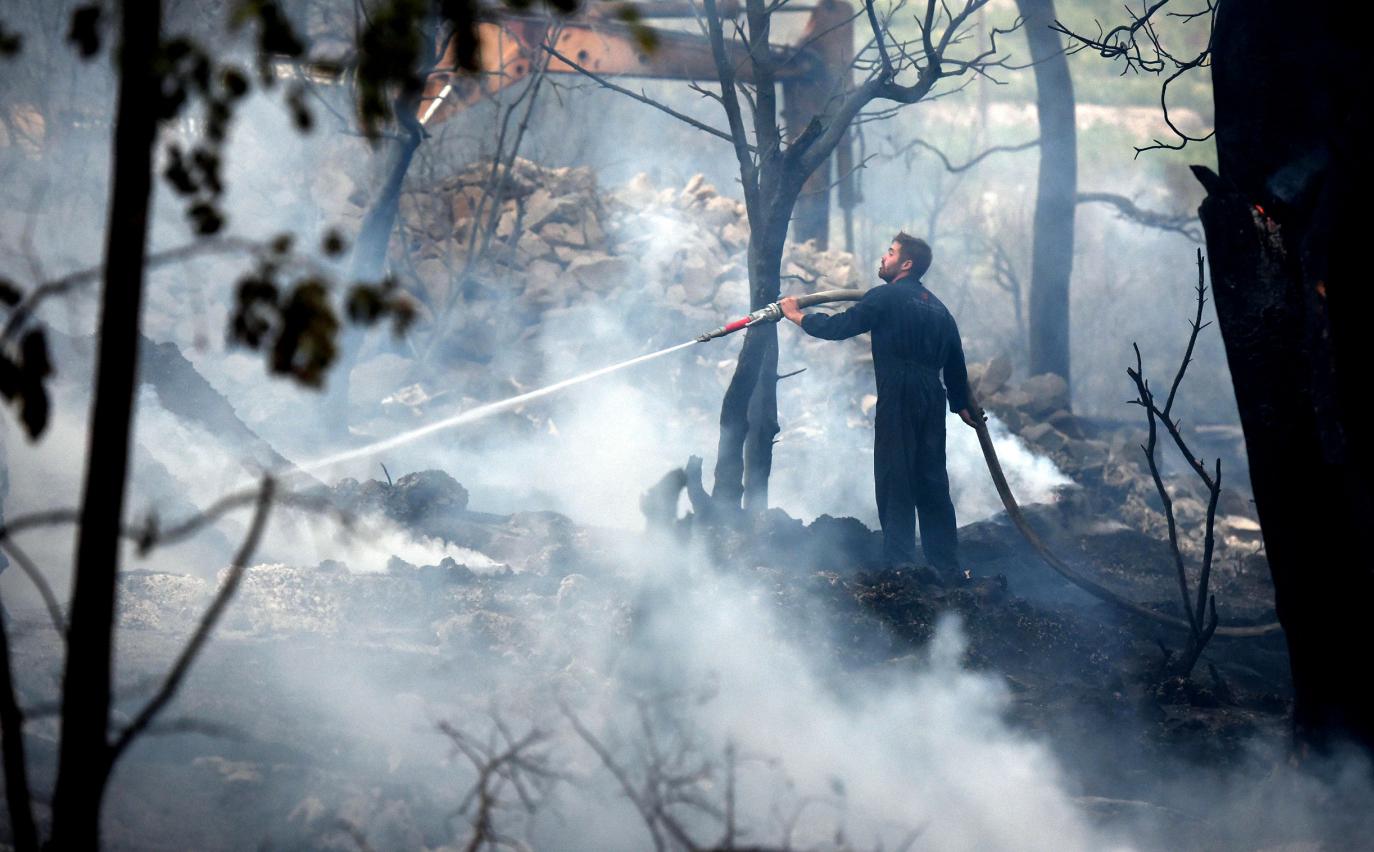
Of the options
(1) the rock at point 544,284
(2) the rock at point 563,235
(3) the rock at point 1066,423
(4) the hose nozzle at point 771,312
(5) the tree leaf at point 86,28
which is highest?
(2) the rock at point 563,235

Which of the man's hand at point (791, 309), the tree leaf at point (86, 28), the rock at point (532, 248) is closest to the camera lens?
the tree leaf at point (86, 28)

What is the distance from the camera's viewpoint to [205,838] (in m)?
3.68

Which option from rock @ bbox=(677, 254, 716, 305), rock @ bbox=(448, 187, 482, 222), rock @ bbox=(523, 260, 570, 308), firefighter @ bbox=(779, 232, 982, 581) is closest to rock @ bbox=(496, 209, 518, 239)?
rock @ bbox=(448, 187, 482, 222)

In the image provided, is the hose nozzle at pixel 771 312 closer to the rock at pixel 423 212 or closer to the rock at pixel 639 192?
the rock at pixel 423 212

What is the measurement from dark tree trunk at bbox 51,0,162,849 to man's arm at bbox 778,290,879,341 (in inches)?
201

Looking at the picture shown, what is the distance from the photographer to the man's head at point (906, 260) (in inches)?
290

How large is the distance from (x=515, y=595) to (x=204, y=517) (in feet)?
14.3

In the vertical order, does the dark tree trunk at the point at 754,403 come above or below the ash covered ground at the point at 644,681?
above

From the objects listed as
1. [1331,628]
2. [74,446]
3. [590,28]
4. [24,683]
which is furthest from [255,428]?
[1331,628]

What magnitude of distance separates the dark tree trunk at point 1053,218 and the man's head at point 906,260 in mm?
6748

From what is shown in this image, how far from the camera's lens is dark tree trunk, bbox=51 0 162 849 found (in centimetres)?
198

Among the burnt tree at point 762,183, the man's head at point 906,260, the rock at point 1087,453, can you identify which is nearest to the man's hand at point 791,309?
the burnt tree at point 762,183

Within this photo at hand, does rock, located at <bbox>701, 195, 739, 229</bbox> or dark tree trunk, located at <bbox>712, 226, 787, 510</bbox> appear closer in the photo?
dark tree trunk, located at <bbox>712, 226, 787, 510</bbox>

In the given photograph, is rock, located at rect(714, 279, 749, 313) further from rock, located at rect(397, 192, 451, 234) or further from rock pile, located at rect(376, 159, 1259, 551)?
rock, located at rect(397, 192, 451, 234)
